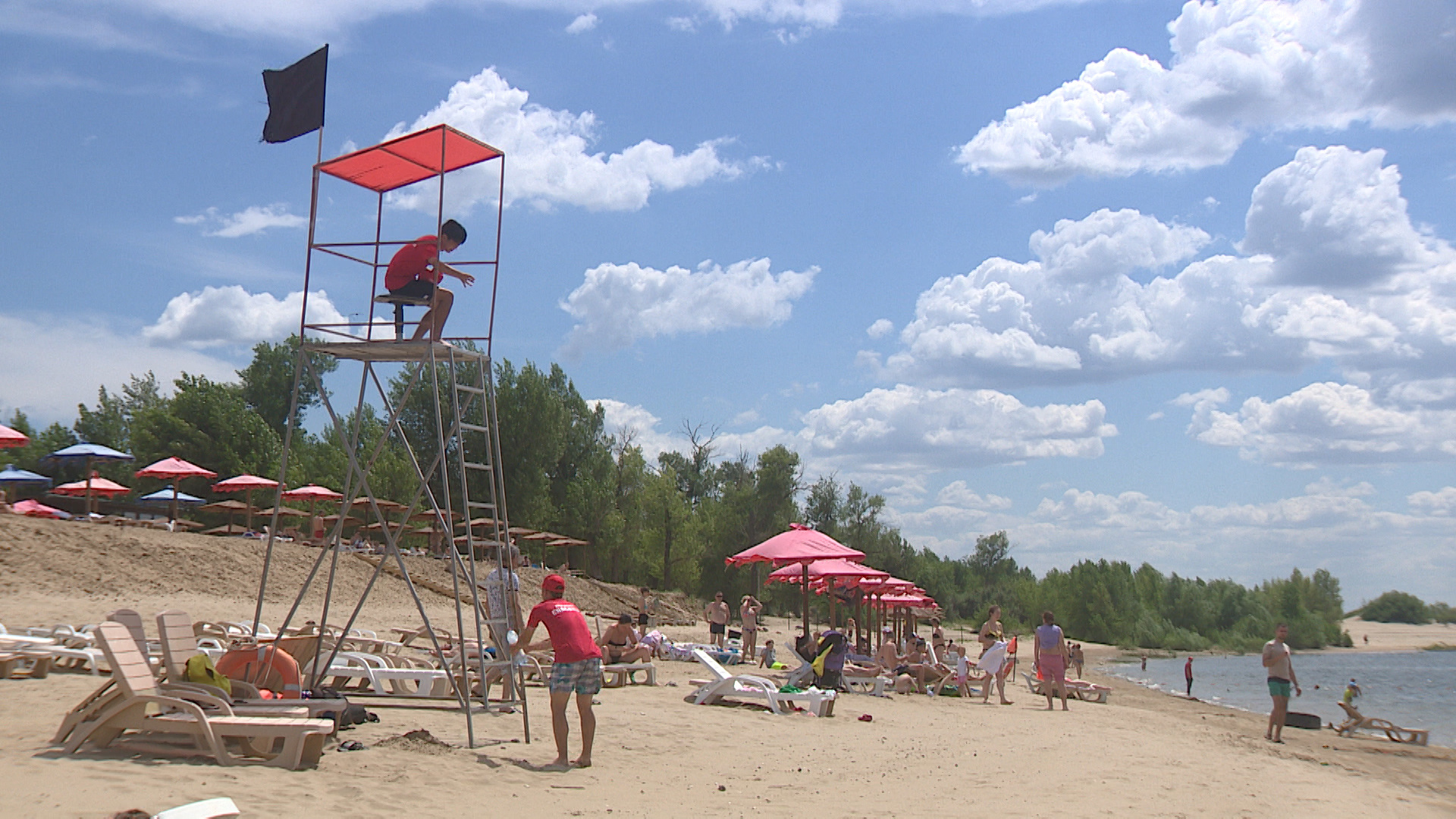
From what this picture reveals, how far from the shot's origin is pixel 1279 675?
11484mm

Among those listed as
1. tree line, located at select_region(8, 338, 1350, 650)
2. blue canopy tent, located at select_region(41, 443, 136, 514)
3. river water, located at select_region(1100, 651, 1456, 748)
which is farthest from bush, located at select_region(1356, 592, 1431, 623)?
blue canopy tent, located at select_region(41, 443, 136, 514)

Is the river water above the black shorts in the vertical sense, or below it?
below

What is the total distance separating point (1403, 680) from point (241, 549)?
47655 mm

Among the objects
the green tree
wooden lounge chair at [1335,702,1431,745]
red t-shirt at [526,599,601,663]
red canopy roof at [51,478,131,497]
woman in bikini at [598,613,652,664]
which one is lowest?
wooden lounge chair at [1335,702,1431,745]

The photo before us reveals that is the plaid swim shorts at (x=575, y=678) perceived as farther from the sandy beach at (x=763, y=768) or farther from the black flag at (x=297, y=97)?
the black flag at (x=297, y=97)

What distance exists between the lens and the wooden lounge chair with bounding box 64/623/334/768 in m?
5.25

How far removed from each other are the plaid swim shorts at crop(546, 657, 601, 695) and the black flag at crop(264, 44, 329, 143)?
4.36 metres

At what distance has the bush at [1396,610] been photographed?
14962 centimetres

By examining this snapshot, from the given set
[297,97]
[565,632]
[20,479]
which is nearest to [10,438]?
[20,479]

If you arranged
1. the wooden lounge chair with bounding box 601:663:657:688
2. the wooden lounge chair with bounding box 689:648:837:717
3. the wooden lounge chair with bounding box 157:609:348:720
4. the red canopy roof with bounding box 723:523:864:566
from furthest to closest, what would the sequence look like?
the red canopy roof with bounding box 723:523:864:566 → the wooden lounge chair with bounding box 601:663:657:688 → the wooden lounge chair with bounding box 689:648:837:717 → the wooden lounge chair with bounding box 157:609:348:720

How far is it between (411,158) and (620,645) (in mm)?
6377

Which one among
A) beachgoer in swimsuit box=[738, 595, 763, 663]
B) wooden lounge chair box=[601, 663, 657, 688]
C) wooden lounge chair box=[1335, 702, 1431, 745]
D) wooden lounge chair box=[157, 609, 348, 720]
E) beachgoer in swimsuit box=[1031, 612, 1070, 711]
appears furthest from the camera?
beachgoer in swimsuit box=[738, 595, 763, 663]

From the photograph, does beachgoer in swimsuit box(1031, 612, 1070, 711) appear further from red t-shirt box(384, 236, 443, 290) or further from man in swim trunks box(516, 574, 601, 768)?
red t-shirt box(384, 236, 443, 290)

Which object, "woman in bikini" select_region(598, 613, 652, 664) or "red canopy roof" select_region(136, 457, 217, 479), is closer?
"woman in bikini" select_region(598, 613, 652, 664)
